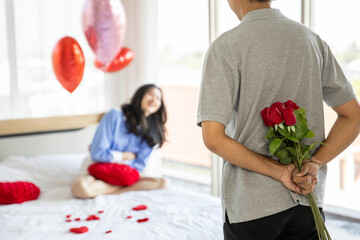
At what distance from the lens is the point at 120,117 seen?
9.63 ft

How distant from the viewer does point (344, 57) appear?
259 centimetres

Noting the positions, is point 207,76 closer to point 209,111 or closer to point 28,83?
point 209,111

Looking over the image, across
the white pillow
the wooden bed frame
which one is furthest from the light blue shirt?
the wooden bed frame

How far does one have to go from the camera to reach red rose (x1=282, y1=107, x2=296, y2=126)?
97 centimetres

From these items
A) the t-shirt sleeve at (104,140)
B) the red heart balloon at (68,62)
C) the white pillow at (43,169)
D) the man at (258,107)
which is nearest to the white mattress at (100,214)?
the white pillow at (43,169)

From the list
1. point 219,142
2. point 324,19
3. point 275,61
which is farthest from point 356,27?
point 219,142

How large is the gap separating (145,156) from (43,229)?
111cm

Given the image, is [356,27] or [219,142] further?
[356,27]

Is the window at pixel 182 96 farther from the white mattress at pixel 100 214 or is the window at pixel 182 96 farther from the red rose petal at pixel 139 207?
the red rose petal at pixel 139 207

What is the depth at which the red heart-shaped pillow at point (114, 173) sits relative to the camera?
2727mm

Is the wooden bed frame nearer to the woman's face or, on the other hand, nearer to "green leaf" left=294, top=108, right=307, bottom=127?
the woman's face

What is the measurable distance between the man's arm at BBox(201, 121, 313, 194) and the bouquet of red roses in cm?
4

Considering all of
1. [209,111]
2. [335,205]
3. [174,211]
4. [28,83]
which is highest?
[209,111]

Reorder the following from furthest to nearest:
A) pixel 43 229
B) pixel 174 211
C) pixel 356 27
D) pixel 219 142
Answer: pixel 356 27
pixel 174 211
pixel 43 229
pixel 219 142
